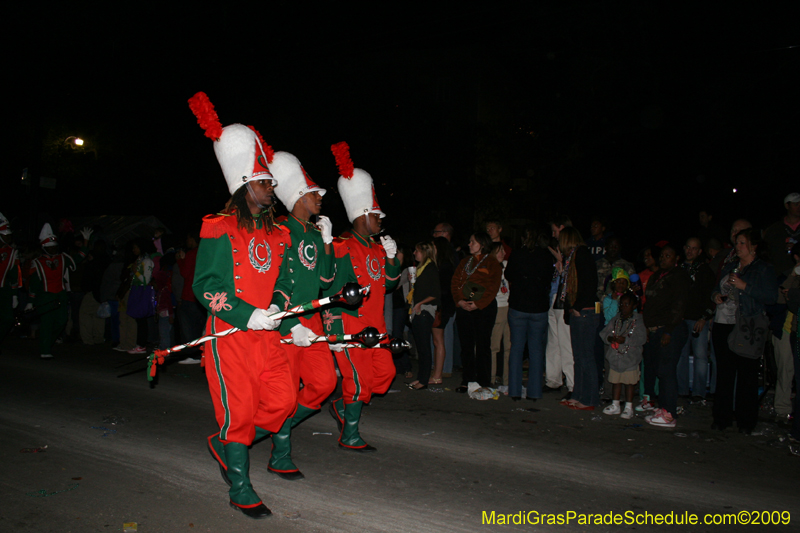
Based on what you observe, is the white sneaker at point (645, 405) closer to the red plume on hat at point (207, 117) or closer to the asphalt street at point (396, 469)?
the asphalt street at point (396, 469)

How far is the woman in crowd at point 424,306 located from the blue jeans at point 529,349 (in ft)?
3.95

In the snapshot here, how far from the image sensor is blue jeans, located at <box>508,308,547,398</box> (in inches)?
305

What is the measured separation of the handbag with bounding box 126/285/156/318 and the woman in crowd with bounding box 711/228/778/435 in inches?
354

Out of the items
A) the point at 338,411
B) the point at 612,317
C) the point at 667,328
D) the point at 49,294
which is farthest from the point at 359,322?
the point at 49,294

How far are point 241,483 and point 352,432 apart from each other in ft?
5.17

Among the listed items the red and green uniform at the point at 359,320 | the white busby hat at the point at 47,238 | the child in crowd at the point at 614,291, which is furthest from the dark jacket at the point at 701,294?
the white busby hat at the point at 47,238

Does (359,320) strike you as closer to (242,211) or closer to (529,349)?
(242,211)

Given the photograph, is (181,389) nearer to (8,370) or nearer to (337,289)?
(8,370)

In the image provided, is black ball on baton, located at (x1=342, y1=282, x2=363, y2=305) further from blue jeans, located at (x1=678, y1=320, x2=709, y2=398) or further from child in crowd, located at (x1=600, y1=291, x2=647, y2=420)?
blue jeans, located at (x1=678, y1=320, x2=709, y2=398)

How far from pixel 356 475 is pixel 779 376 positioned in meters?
5.40

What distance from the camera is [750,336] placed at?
6.32m

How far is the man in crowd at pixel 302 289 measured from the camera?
4766mm

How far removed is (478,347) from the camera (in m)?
8.16

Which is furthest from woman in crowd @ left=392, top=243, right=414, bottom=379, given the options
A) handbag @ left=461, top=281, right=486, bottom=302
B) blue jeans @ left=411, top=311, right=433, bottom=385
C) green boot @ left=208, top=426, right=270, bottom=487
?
green boot @ left=208, top=426, right=270, bottom=487
